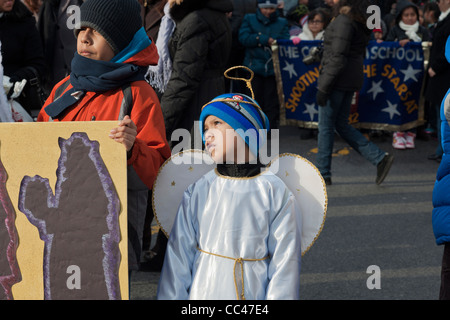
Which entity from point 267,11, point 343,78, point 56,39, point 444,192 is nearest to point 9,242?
point 444,192

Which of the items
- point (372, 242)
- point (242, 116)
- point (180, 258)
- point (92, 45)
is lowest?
point (372, 242)

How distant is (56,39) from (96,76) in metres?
3.83

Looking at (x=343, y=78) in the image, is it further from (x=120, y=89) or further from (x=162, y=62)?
(x=120, y=89)

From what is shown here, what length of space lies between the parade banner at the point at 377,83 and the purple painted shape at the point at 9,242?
6584 millimetres

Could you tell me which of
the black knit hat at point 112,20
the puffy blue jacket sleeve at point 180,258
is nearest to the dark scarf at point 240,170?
the puffy blue jacket sleeve at point 180,258

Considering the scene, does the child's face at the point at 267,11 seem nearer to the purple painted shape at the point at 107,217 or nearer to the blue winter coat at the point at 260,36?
the blue winter coat at the point at 260,36

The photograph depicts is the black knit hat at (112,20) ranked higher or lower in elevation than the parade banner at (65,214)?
higher

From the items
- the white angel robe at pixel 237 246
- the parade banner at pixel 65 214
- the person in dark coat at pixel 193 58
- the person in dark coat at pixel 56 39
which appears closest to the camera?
the parade banner at pixel 65 214

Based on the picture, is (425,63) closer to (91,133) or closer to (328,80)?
(328,80)

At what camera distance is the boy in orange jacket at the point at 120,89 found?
102 inches

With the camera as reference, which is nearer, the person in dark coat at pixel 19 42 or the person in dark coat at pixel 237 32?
the person in dark coat at pixel 19 42

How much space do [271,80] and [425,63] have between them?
1976mm

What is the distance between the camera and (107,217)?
2.24 metres
